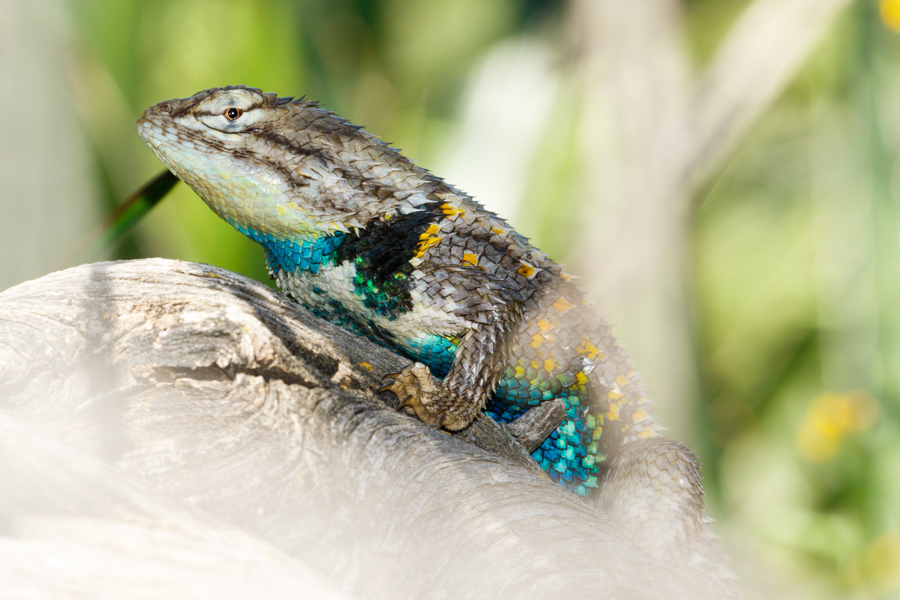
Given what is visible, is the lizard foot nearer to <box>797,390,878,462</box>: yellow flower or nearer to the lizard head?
the lizard head

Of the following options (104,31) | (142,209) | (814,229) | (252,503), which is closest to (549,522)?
(252,503)

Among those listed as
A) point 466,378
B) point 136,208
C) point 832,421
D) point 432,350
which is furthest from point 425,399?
point 832,421

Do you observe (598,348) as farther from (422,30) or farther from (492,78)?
(422,30)

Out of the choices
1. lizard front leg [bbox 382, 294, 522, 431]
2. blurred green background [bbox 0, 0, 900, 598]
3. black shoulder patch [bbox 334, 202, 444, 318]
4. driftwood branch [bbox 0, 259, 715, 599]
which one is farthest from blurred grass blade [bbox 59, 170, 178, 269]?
lizard front leg [bbox 382, 294, 522, 431]

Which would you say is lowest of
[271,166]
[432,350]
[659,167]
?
[432,350]

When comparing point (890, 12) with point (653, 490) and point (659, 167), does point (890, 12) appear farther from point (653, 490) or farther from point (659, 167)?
point (653, 490)
